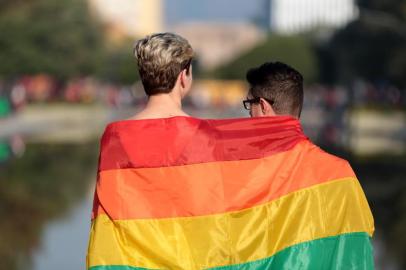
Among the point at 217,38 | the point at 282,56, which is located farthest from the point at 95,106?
the point at 217,38

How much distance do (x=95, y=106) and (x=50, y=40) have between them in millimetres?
9243

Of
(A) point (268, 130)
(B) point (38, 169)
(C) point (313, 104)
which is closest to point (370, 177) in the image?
(B) point (38, 169)

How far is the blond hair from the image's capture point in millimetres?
3559

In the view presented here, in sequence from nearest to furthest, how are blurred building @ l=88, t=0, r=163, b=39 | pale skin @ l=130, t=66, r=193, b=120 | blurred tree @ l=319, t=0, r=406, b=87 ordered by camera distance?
1. pale skin @ l=130, t=66, r=193, b=120
2. blurred tree @ l=319, t=0, r=406, b=87
3. blurred building @ l=88, t=0, r=163, b=39

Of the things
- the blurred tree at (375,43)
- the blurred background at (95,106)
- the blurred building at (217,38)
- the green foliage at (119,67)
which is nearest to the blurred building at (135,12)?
the blurred building at (217,38)

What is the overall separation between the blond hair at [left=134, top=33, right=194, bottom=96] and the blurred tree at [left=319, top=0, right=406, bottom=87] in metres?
42.1

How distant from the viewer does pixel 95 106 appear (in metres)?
58.5

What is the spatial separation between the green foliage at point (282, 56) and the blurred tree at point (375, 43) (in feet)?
34.2

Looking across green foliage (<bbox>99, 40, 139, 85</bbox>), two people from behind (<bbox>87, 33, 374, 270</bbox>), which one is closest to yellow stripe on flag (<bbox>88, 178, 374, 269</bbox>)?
two people from behind (<bbox>87, 33, 374, 270</bbox>)

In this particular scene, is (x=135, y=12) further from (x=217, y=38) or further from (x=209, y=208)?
(x=209, y=208)

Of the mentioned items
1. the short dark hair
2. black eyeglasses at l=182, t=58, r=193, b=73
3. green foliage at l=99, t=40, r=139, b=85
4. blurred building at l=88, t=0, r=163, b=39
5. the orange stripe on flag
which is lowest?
blurred building at l=88, t=0, r=163, b=39

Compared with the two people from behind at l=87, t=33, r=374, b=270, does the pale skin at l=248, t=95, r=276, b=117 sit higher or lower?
higher

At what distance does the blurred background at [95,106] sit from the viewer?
43.5 feet

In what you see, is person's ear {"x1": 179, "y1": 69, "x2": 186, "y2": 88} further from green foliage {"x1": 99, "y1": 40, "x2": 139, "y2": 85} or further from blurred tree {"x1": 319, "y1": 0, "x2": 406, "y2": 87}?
green foliage {"x1": 99, "y1": 40, "x2": 139, "y2": 85}
